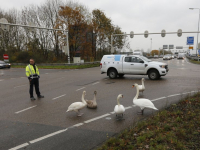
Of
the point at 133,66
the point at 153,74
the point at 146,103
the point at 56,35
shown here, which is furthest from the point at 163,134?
the point at 56,35

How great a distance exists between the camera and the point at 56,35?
35062 millimetres

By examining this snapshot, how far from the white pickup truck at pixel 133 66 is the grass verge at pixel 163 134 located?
24.9 feet

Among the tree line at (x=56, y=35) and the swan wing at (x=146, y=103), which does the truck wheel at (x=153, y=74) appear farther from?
the tree line at (x=56, y=35)

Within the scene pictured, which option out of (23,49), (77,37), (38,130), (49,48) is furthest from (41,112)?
(23,49)

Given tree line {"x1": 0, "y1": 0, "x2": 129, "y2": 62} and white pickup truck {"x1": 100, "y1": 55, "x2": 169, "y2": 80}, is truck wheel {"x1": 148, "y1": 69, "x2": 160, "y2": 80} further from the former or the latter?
tree line {"x1": 0, "y1": 0, "x2": 129, "y2": 62}

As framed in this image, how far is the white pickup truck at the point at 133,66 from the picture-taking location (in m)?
12.6

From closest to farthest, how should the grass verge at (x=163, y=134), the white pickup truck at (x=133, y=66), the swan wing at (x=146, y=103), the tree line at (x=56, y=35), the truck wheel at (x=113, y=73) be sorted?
the grass verge at (x=163, y=134) < the swan wing at (x=146, y=103) < the white pickup truck at (x=133, y=66) < the truck wheel at (x=113, y=73) < the tree line at (x=56, y=35)

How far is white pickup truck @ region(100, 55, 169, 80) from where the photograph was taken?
496 inches

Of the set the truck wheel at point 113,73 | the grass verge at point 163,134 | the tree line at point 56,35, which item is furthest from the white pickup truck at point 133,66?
the tree line at point 56,35

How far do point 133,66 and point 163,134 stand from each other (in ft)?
31.3

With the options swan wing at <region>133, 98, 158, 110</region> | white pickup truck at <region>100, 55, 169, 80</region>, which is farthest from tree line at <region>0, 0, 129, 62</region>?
swan wing at <region>133, 98, 158, 110</region>

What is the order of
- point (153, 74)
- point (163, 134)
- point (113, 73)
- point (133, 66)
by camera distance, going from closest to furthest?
point (163, 134) < point (153, 74) < point (133, 66) < point (113, 73)

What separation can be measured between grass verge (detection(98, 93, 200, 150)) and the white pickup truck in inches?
298

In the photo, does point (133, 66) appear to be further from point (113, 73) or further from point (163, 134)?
point (163, 134)
